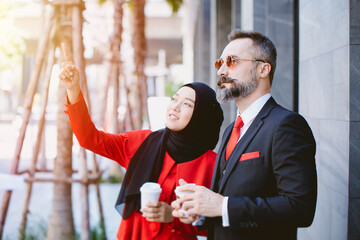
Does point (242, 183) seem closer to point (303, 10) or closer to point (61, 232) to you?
point (303, 10)

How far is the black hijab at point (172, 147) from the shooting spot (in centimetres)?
253

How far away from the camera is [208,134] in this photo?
2.69 m

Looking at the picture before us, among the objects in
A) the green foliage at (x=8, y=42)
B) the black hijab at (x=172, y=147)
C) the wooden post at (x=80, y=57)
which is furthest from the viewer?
the green foliage at (x=8, y=42)

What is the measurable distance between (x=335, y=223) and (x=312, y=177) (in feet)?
2.92

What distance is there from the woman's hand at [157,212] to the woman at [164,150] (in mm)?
284

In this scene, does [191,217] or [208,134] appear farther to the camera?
[208,134]

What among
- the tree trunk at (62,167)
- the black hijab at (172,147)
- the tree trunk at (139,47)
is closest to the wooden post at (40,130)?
the tree trunk at (62,167)

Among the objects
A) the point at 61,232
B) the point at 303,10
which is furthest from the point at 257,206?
the point at 61,232

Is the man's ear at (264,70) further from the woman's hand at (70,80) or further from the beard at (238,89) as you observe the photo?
the woman's hand at (70,80)

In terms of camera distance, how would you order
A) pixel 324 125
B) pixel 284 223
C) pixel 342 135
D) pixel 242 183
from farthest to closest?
pixel 324 125 < pixel 342 135 < pixel 242 183 < pixel 284 223

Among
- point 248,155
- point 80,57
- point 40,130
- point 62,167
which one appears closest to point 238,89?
point 248,155

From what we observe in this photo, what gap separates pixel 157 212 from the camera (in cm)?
207

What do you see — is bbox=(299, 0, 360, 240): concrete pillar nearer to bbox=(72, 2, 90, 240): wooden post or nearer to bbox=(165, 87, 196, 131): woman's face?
bbox=(165, 87, 196, 131): woman's face

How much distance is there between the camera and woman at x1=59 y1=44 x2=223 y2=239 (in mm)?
2465
